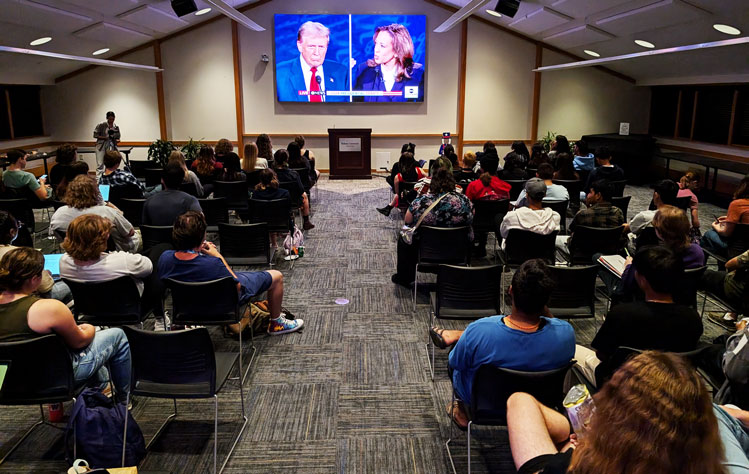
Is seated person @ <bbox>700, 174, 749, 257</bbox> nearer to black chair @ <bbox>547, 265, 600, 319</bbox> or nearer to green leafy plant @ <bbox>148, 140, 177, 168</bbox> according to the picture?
black chair @ <bbox>547, 265, 600, 319</bbox>

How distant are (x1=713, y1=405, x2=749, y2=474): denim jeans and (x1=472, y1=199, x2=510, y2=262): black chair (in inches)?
156

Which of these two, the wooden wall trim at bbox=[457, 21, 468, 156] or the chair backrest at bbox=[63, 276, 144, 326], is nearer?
the chair backrest at bbox=[63, 276, 144, 326]

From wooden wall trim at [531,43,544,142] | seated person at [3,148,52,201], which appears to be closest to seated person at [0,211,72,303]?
seated person at [3,148,52,201]

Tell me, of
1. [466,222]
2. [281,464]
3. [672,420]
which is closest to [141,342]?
[281,464]

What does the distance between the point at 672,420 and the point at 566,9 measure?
32.0 ft

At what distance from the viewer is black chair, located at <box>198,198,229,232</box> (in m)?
6.10

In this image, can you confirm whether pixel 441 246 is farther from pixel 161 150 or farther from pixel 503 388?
pixel 161 150

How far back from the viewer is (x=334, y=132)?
41.0 ft

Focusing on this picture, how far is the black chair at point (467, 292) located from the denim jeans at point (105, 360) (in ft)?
6.57

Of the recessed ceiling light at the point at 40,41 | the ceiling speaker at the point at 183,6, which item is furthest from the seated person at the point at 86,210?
the recessed ceiling light at the point at 40,41

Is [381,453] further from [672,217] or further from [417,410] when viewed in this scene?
[672,217]

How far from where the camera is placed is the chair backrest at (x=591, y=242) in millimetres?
4957

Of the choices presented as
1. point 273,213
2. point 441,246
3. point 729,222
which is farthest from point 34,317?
point 729,222

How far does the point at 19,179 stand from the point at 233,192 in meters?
2.53
